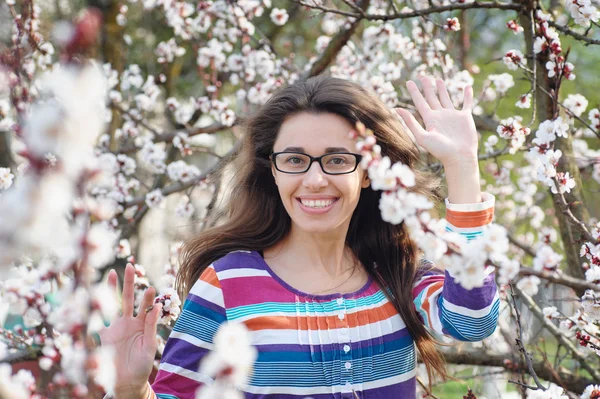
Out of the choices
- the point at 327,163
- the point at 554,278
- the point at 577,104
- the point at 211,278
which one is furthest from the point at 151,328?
the point at 577,104

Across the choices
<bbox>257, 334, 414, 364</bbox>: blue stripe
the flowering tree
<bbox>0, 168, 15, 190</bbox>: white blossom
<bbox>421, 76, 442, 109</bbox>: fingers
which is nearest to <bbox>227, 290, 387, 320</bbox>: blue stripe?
<bbox>257, 334, 414, 364</bbox>: blue stripe

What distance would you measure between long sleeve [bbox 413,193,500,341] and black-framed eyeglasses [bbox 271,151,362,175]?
35 centimetres

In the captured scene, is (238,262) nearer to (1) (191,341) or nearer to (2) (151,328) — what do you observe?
(1) (191,341)

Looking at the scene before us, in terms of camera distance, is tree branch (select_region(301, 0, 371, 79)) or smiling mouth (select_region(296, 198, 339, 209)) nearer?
smiling mouth (select_region(296, 198, 339, 209))

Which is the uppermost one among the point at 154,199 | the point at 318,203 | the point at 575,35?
the point at 154,199

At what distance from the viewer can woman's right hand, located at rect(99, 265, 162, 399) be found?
1631 mm

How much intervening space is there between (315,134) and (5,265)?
1286mm

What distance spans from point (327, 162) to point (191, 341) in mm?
638

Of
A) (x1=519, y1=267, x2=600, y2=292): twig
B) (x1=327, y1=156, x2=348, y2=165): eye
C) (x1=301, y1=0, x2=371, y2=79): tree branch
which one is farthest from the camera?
(x1=301, y1=0, x2=371, y2=79): tree branch

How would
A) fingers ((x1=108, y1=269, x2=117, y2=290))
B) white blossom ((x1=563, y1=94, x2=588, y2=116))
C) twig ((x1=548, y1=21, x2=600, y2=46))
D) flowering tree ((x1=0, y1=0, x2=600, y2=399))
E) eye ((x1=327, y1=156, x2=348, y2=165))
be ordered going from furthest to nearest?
white blossom ((x1=563, y1=94, x2=588, y2=116)), twig ((x1=548, y1=21, x2=600, y2=46)), eye ((x1=327, y1=156, x2=348, y2=165)), fingers ((x1=108, y1=269, x2=117, y2=290)), flowering tree ((x1=0, y1=0, x2=600, y2=399))

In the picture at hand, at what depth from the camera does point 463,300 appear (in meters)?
1.79

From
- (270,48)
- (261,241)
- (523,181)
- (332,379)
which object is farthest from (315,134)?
(270,48)

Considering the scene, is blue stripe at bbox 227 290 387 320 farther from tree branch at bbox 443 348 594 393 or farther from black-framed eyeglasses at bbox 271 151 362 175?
tree branch at bbox 443 348 594 393

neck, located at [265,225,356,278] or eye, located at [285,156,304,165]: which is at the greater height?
eye, located at [285,156,304,165]
